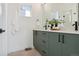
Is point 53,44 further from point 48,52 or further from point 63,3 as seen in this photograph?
point 63,3

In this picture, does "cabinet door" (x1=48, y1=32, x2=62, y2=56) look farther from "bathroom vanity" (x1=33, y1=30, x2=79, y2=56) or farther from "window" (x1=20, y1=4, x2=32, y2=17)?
"window" (x1=20, y1=4, x2=32, y2=17)

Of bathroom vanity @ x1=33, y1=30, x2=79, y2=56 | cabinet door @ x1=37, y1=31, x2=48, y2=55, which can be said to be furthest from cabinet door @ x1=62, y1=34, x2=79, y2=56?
cabinet door @ x1=37, y1=31, x2=48, y2=55

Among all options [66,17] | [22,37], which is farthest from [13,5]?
[66,17]

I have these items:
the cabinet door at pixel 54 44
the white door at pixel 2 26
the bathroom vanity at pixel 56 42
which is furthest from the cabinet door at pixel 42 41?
the white door at pixel 2 26

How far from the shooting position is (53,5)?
8.46 feet

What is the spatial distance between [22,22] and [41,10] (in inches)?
23.7

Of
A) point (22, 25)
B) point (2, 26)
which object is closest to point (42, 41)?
point (22, 25)

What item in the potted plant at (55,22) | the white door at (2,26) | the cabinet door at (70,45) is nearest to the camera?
the white door at (2,26)

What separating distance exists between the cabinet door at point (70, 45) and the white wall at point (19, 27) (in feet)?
2.56

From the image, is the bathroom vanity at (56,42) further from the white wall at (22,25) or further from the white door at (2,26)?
the white door at (2,26)

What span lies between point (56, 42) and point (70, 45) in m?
0.32

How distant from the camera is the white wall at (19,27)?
9.44ft

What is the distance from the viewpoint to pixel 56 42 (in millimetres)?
2391

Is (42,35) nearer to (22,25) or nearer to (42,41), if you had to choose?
(42,41)
